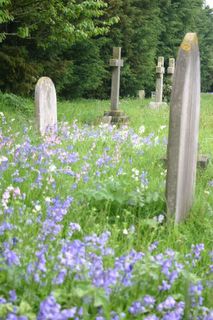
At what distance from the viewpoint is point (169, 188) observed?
12.0ft

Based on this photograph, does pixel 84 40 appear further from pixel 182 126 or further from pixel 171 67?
pixel 182 126

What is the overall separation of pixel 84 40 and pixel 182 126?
16992 millimetres

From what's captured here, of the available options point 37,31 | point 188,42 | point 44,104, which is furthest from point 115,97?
point 188,42

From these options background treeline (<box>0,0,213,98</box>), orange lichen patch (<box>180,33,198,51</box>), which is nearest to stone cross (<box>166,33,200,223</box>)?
orange lichen patch (<box>180,33,198,51</box>)

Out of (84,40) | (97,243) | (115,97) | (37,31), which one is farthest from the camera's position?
(84,40)

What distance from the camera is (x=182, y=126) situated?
3.62 m

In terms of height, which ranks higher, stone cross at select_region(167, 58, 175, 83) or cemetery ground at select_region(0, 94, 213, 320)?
stone cross at select_region(167, 58, 175, 83)

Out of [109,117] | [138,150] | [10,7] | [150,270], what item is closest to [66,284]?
[150,270]

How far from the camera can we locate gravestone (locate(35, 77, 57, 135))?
24.1 feet

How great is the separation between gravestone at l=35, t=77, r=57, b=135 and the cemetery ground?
1.20 m

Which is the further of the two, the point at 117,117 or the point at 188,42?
the point at 117,117

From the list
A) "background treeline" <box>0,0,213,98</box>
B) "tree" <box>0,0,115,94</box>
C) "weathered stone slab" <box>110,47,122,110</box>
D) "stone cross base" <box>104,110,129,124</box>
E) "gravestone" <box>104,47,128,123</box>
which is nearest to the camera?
"tree" <box>0,0,115,94</box>

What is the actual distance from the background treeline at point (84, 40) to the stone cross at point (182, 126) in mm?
6653

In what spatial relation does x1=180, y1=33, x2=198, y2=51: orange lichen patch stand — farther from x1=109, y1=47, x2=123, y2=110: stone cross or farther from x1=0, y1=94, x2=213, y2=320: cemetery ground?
x1=109, y1=47, x2=123, y2=110: stone cross
